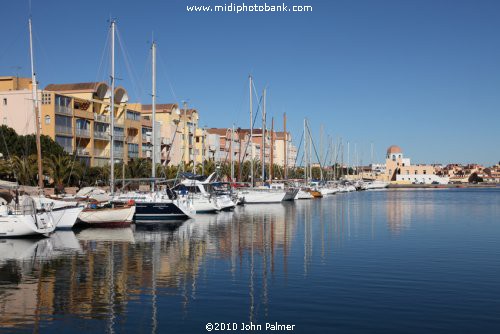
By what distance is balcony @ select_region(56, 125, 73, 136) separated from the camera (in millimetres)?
76006

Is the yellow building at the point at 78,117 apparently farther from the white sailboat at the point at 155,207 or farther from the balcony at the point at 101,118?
the white sailboat at the point at 155,207

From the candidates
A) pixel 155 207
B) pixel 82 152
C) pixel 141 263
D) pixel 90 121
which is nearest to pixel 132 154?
pixel 90 121

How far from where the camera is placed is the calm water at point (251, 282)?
1669 cm

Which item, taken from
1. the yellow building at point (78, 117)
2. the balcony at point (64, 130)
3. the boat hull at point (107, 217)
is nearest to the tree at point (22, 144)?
the yellow building at point (78, 117)

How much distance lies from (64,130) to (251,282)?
6058cm

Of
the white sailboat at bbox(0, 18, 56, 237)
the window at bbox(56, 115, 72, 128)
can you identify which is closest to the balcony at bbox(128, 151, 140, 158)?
the window at bbox(56, 115, 72, 128)

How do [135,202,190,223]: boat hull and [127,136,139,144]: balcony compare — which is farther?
[127,136,139,144]: balcony

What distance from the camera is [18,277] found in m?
23.2

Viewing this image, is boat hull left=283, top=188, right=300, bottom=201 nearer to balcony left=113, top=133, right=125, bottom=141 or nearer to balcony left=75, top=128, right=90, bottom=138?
balcony left=113, top=133, right=125, bottom=141

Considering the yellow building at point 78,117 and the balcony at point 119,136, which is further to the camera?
the balcony at point 119,136

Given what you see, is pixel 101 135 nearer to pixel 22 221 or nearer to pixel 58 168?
pixel 58 168

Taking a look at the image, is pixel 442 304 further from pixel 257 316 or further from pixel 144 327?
pixel 144 327

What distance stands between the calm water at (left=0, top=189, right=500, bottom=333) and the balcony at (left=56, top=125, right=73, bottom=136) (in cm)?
4049

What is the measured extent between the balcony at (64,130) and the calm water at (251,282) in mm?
40493
